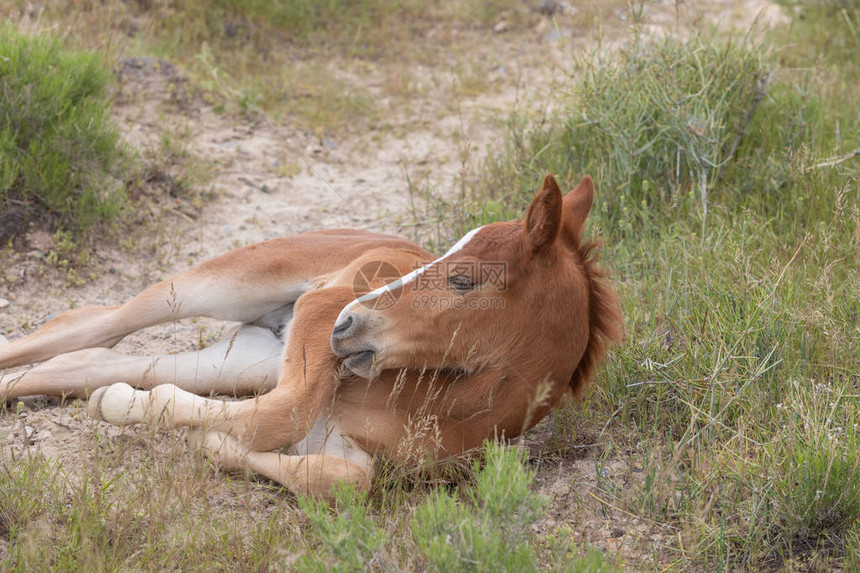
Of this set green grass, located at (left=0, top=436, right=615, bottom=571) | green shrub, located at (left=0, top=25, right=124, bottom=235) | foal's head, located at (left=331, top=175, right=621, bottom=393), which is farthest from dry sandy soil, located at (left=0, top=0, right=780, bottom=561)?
foal's head, located at (left=331, top=175, right=621, bottom=393)

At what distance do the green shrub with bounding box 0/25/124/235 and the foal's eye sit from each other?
3.35 metres

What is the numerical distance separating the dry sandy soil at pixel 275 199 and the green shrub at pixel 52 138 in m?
0.32

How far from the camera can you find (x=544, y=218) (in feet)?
10.6

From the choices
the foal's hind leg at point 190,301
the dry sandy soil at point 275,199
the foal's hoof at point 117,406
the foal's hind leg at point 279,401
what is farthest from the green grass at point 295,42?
the foal's hoof at point 117,406

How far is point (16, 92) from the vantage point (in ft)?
18.0

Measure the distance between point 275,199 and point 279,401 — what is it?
3394mm

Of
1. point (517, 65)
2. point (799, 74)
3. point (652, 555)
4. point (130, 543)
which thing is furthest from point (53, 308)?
point (799, 74)

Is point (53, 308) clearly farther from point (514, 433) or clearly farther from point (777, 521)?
point (777, 521)

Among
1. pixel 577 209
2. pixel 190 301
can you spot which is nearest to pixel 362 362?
pixel 577 209

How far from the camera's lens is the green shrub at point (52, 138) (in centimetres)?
545

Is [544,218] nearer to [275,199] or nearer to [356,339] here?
[356,339]

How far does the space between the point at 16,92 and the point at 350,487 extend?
171 inches

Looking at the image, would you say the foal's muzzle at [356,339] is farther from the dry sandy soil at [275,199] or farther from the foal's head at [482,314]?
the dry sandy soil at [275,199]

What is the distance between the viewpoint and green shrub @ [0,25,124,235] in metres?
5.45
